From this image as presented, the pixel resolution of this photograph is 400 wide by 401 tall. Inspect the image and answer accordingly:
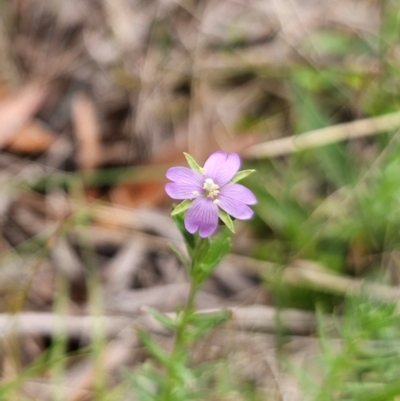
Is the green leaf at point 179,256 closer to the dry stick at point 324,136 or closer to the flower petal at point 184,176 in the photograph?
the flower petal at point 184,176

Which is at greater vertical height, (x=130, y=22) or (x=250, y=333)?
(x=130, y=22)

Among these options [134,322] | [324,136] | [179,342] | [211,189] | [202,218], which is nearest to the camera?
[202,218]

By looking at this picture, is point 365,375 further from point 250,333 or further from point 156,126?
point 156,126

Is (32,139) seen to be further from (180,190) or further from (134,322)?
(180,190)

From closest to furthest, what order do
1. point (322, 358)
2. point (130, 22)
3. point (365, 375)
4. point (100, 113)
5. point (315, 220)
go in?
point (322, 358) < point (365, 375) < point (315, 220) < point (100, 113) < point (130, 22)

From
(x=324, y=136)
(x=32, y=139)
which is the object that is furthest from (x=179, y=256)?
(x=32, y=139)

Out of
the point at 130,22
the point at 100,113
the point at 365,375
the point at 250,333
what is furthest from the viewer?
the point at 130,22

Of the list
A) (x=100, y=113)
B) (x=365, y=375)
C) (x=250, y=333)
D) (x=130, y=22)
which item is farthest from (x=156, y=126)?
(x=365, y=375)
